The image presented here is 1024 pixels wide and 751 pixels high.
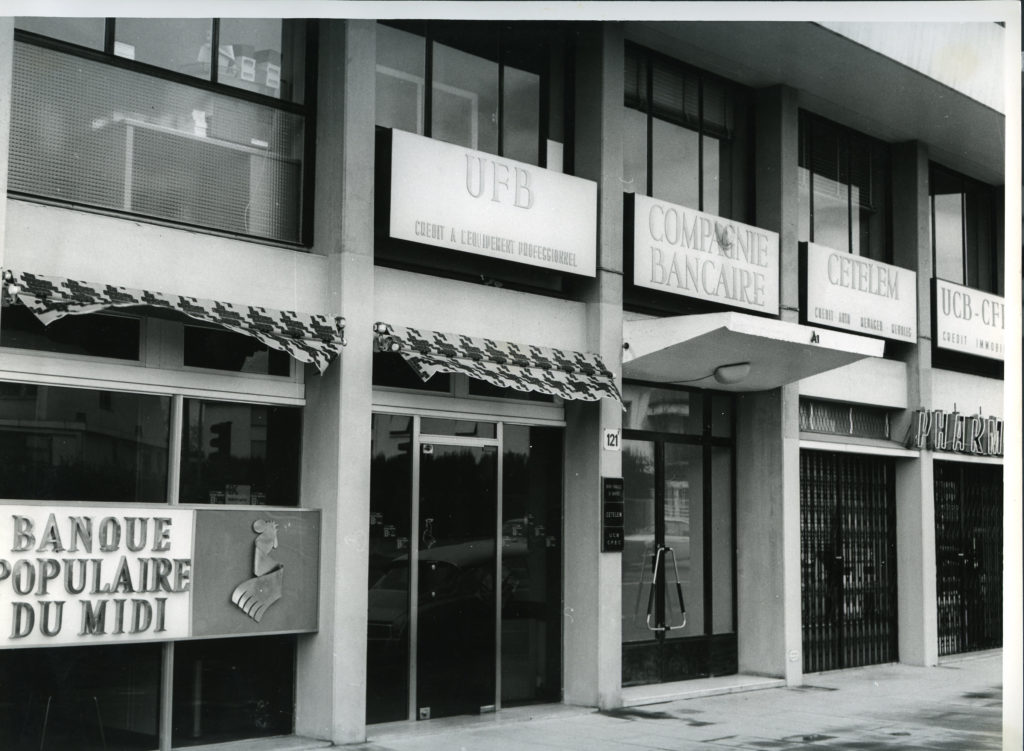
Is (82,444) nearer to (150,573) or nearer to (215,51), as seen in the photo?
(150,573)

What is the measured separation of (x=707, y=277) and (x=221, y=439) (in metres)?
6.18

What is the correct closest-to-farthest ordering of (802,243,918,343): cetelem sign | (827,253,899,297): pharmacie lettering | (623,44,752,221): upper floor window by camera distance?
(623,44,752,221): upper floor window → (802,243,918,343): cetelem sign → (827,253,899,297): pharmacie lettering

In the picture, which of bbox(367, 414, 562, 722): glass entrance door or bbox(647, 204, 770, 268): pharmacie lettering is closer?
bbox(367, 414, 562, 722): glass entrance door

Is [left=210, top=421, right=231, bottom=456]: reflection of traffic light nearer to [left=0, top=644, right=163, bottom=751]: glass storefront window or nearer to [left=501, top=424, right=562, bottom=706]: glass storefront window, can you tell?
[left=0, top=644, right=163, bottom=751]: glass storefront window

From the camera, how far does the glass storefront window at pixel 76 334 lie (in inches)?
334

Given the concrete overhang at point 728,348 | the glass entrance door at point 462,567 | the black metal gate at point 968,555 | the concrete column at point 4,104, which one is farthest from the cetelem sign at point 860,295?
the concrete column at point 4,104

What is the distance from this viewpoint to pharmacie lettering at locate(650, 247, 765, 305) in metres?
13.1

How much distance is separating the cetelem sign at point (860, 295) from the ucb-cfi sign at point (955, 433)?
1.15 meters

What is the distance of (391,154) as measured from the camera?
10.5 metres

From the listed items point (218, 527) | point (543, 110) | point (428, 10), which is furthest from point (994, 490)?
point (428, 10)

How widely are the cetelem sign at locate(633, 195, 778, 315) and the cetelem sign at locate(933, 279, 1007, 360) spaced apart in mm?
4084

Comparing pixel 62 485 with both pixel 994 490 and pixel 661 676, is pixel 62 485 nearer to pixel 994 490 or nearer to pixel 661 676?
pixel 661 676

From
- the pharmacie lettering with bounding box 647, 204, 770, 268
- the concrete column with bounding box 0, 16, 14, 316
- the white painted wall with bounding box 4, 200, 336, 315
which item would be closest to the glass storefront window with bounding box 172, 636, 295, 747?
the white painted wall with bounding box 4, 200, 336, 315

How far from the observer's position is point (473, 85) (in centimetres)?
1184
